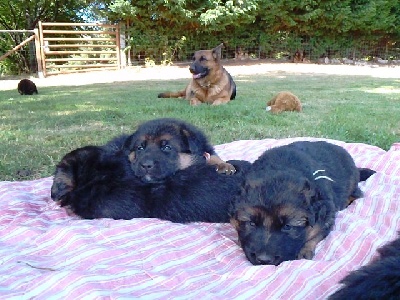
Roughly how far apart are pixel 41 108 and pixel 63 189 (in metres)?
6.34

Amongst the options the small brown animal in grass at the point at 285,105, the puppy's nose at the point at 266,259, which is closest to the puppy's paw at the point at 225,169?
the puppy's nose at the point at 266,259

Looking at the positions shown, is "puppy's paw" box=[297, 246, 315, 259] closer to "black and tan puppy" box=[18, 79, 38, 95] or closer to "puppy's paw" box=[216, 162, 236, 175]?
"puppy's paw" box=[216, 162, 236, 175]

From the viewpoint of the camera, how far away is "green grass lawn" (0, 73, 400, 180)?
5830mm

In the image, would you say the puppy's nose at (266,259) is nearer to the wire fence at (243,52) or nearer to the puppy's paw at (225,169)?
the puppy's paw at (225,169)

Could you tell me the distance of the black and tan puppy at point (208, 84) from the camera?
425 inches

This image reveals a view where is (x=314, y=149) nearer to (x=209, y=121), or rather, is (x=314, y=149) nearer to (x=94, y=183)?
(x=94, y=183)

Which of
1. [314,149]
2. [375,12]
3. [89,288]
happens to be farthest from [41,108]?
[375,12]

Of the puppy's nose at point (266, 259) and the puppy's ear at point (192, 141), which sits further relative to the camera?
the puppy's ear at point (192, 141)

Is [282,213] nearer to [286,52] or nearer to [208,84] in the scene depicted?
[208,84]

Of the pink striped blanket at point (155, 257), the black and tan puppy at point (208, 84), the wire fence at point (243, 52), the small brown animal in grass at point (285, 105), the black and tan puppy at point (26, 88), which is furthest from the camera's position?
the wire fence at point (243, 52)

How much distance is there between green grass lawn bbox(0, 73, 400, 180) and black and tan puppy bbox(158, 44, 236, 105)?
0.44 meters

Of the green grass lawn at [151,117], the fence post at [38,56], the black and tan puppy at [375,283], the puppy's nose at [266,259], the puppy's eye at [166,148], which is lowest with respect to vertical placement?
the puppy's nose at [266,259]

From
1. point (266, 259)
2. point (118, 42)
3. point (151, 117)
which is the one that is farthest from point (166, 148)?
point (118, 42)

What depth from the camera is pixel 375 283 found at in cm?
150
